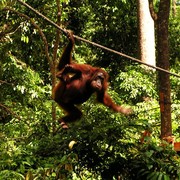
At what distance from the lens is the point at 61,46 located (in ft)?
28.6

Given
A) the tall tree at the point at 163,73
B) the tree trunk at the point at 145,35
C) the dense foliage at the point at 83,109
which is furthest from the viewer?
the tree trunk at the point at 145,35

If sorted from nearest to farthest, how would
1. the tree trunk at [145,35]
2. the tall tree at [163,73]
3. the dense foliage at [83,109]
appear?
the dense foliage at [83,109] → the tall tree at [163,73] → the tree trunk at [145,35]

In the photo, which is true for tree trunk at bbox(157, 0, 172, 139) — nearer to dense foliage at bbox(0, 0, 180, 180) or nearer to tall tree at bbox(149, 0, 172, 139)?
tall tree at bbox(149, 0, 172, 139)

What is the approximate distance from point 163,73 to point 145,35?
4396 millimetres

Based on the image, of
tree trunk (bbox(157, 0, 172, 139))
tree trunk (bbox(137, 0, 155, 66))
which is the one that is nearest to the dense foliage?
tree trunk (bbox(157, 0, 172, 139))

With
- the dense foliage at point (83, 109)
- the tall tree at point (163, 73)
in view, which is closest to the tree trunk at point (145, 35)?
the dense foliage at point (83, 109)

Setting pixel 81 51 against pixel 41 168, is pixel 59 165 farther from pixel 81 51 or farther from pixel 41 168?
pixel 81 51

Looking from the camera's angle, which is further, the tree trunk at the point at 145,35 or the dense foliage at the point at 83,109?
the tree trunk at the point at 145,35

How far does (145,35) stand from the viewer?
28.7 ft

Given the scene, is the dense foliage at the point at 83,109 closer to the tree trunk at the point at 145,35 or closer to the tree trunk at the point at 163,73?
the tree trunk at the point at 163,73

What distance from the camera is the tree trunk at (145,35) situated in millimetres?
8633

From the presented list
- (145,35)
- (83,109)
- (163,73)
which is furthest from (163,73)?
(145,35)

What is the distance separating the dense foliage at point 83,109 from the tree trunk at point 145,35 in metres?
0.47

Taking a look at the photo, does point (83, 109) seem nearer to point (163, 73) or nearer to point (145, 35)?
point (163, 73)
